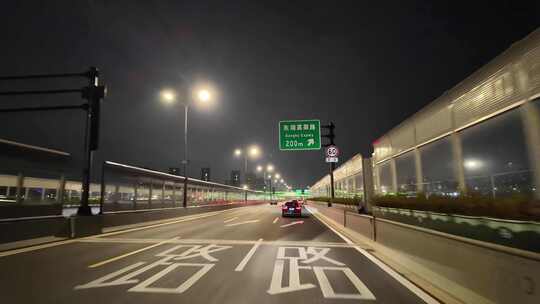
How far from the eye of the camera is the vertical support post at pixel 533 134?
6727 millimetres

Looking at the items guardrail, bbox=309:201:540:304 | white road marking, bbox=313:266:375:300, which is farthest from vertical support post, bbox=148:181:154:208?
guardrail, bbox=309:201:540:304

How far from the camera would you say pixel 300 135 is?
2467 cm

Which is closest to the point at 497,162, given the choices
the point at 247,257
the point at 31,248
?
the point at 247,257

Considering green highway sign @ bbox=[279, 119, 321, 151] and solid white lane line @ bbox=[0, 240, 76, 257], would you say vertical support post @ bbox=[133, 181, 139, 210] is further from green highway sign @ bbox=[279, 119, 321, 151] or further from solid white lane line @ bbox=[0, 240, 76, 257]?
green highway sign @ bbox=[279, 119, 321, 151]

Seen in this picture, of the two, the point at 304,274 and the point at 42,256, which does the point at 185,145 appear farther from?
the point at 304,274

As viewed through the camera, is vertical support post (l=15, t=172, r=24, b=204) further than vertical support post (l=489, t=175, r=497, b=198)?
Yes

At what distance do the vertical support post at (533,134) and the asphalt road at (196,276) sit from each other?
422cm

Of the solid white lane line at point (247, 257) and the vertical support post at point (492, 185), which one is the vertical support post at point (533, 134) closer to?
the vertical support post at point (492, 185)

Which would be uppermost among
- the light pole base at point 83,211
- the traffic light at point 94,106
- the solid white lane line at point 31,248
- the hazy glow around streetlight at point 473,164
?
the traffic light at point 94,106

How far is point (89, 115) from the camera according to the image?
13.5 m

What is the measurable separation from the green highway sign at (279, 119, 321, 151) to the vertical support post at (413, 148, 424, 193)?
12.1 meters

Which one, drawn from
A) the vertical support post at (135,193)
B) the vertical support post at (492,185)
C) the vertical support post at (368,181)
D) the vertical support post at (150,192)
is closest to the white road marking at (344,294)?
the vertical support post at (492,185)

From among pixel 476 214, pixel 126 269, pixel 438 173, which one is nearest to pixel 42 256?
pixel 126 269

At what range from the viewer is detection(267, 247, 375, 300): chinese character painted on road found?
525cm
